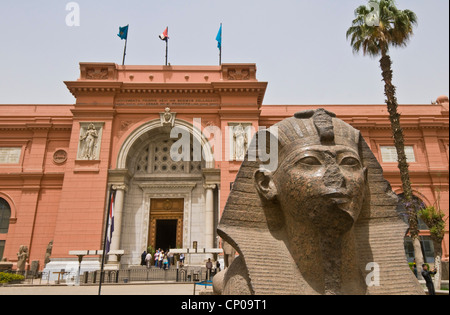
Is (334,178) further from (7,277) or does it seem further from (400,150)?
(7,277)

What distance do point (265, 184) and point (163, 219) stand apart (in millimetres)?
16982

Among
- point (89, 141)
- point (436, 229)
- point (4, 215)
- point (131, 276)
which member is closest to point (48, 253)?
point (4, 215)

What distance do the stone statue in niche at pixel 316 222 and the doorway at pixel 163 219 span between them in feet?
53.6

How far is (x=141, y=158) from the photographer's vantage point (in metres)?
20.0

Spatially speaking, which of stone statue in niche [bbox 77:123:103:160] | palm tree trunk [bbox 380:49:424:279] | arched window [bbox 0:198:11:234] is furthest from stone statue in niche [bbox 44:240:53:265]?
palm tree trunk [bbox 380:49:424:279]

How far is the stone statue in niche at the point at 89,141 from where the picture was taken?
706 inches

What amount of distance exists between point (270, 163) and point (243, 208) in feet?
1.59

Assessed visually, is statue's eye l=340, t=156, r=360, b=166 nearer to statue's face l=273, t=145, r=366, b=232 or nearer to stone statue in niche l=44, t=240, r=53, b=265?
statue's face l=273, t=145, r=366, b=232

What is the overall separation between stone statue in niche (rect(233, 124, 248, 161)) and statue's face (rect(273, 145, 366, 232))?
15.3 m

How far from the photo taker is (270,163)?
9.49 feet

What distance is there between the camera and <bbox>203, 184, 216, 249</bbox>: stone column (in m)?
16.9

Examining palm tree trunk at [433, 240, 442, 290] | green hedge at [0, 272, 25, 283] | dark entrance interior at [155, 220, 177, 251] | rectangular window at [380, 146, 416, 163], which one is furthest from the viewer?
rectangular window at [380, 146, 416, 163]

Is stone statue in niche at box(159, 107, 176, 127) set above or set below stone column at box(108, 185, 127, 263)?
above

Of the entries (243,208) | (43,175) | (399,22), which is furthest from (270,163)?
(43,175)
